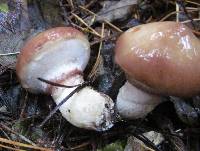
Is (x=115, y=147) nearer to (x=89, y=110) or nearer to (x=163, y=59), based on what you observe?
(x=89, y=110)

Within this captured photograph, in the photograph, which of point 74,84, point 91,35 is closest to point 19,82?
point 74,84

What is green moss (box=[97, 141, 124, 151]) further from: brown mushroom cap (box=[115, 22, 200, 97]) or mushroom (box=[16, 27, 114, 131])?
brown mushroom cap (box=[115, 22, 200, 97])

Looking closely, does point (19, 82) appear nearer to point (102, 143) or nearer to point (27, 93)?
point (27, 93)

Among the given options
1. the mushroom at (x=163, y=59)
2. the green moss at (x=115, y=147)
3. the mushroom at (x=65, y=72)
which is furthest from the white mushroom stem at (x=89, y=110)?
the mushroom at (x=163, y=59)

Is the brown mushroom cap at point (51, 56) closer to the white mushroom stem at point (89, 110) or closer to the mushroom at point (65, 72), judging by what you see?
the mushroom at point (65, 72)

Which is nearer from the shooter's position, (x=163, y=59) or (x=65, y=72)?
(x=163, y=59)

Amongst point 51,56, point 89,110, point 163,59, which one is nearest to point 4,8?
point 51,56
